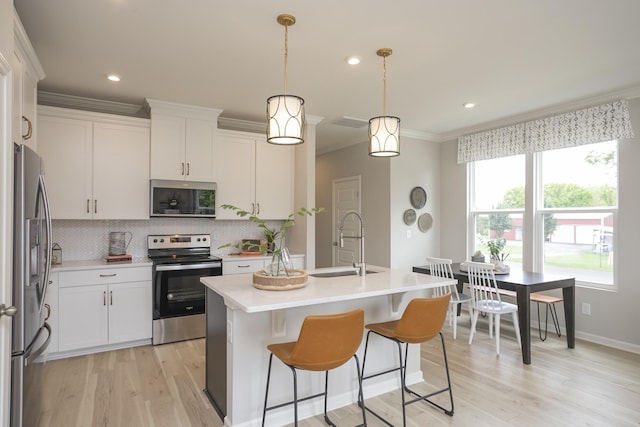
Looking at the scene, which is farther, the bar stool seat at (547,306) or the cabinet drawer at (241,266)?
the cabinet drawer at (241,266)

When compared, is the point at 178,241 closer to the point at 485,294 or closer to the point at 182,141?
the point at 182,141

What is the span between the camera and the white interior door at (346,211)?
20.0ft

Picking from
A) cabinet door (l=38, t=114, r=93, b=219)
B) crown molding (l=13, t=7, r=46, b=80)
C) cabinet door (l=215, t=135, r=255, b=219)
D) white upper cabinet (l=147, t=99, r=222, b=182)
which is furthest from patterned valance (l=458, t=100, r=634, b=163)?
crown molding (l=13, t=7, r=46, b=80)

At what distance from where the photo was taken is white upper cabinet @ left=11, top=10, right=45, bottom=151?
7.22ft

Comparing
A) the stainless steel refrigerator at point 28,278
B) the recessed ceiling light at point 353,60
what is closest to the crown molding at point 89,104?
the stainless steel refrigerator at point 28,278

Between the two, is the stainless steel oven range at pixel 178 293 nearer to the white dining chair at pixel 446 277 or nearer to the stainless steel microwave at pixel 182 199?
the stainless steel microwave at pixel 182 199

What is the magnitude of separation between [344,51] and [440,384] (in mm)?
2671

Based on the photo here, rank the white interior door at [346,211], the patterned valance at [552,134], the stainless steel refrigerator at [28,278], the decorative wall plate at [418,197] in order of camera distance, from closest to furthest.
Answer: the stainless steel refrigerator at [28,278]
the patterned valance at [552,134]
the decorative wall plate at [418,197]
the white interior door at [346,211]

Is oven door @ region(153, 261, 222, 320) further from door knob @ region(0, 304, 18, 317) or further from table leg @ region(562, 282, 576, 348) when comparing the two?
table leg @ region(562, 282, 576, 348)

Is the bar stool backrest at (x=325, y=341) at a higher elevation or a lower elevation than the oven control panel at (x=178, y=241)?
lower

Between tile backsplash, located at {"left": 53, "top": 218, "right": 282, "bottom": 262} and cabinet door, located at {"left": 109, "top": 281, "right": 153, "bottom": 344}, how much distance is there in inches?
24.1

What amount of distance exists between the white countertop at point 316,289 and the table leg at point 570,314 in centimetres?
199

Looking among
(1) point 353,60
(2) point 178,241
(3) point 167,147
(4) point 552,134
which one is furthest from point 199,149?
(4) point 552,134

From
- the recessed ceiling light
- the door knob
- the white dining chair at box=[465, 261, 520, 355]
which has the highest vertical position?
the recessed ceiling light
